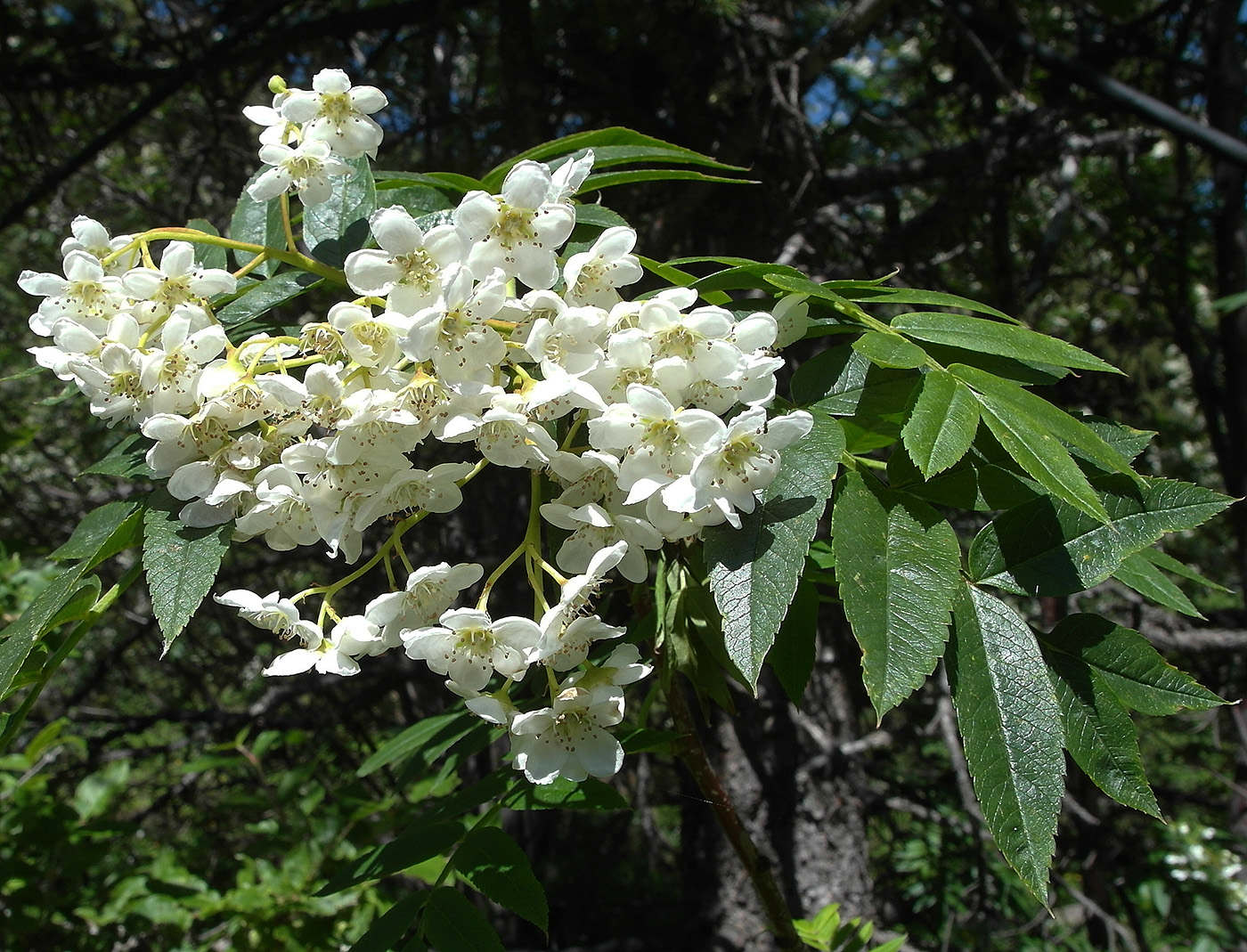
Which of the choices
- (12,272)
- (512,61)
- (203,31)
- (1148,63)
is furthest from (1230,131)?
(12,272)

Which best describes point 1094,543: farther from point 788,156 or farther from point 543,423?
point 788,156

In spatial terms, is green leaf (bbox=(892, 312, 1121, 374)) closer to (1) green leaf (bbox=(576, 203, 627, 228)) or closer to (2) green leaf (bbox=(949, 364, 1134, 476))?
(2) green leaf (bbox=(949, 364, 1134, 476))

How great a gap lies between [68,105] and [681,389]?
535 centimetres

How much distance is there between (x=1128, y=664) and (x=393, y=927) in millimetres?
1008

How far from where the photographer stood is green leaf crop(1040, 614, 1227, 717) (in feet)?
2.87

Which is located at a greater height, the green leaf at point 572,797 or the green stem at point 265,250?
the green stem at point 265,250

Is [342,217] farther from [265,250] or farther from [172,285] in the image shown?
[172,285]

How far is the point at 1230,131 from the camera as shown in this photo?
135 inches

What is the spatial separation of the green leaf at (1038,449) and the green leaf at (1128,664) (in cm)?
13

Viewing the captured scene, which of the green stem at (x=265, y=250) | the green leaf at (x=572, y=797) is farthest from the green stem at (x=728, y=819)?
the green stem at (x=265, y=250)

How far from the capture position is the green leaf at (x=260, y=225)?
1.31 meters

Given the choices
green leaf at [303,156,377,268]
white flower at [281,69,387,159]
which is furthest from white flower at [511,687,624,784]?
white flower at [281,69,387,159]

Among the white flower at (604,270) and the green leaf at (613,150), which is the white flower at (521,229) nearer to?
the white flower at (604,270)

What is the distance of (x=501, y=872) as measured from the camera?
123cm
